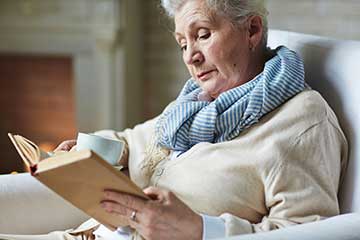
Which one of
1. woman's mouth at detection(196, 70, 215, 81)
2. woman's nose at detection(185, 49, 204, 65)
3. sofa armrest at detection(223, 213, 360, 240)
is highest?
woman's nose at detection(185, 49, 204, 65)

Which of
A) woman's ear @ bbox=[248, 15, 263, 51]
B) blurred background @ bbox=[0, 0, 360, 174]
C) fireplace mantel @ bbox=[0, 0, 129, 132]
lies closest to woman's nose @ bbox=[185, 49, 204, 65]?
woman's ear @ bbox=[248, 15, 263, 51]

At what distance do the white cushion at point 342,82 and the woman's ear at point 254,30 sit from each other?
155 millimetres

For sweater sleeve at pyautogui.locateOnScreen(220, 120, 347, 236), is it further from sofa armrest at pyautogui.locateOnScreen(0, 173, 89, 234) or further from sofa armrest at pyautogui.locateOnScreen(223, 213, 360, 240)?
sofa armrest at pyautogui.locateOnScreen(0, 173, 89, 234)

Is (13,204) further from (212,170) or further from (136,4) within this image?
(136,4)

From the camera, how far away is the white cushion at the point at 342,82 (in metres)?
1.34

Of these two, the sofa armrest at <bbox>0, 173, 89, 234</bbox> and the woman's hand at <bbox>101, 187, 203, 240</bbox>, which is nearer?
the woman's hand at <bbox>101, 187, 203, 240</bbox>

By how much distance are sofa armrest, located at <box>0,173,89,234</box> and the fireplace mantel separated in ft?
5.26

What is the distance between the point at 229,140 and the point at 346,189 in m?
0.25

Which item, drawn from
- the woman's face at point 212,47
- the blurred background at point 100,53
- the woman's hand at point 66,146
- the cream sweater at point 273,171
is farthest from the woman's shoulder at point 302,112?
the blurred background at point 100,53

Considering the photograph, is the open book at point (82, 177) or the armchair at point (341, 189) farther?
the armchair at point (341, 189)

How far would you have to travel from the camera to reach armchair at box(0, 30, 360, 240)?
116cm

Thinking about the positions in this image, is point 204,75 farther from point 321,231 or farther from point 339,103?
point 321,231

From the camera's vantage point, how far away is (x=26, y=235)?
5.00 feet

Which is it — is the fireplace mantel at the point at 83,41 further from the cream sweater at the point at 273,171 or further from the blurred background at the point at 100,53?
the cream sweater at the point at 273,171
